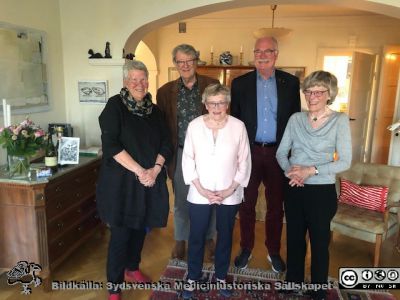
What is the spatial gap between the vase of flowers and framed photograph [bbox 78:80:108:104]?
39.7 inches

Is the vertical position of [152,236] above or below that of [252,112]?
below

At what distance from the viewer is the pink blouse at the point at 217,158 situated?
6.64 feet

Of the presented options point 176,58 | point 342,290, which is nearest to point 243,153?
point 176,58

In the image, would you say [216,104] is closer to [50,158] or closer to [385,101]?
[50,158]

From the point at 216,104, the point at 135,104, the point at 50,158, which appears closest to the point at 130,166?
the point at 135,104

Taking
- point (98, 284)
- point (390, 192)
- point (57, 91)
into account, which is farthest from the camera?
point (57, 91)

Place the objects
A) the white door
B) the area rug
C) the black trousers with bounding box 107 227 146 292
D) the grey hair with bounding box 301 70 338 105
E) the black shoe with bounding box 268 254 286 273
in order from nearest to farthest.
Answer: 1. the grey hair with bounding box 301 70 338 105
2. the black trousers with bounding box 107 227 146 292
3. the area rug
4. the black shoe with bounding box 268 254 286 273
5. the white door

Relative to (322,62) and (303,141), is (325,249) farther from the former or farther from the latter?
(322,62)

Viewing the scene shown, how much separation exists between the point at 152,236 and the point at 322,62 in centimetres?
400

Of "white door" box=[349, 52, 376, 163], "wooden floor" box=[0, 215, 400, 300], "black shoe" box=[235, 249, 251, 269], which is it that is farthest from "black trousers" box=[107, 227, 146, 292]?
"white door" box=[349, 52, 376, 163]

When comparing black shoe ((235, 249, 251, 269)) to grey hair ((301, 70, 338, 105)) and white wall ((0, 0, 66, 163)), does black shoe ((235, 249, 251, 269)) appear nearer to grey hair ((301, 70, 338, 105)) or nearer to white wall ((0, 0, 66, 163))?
grey hair ((301, 70, 338, 105))

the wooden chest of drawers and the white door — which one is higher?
the white door

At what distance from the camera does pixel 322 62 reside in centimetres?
546

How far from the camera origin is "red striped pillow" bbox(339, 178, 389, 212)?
111 inches
